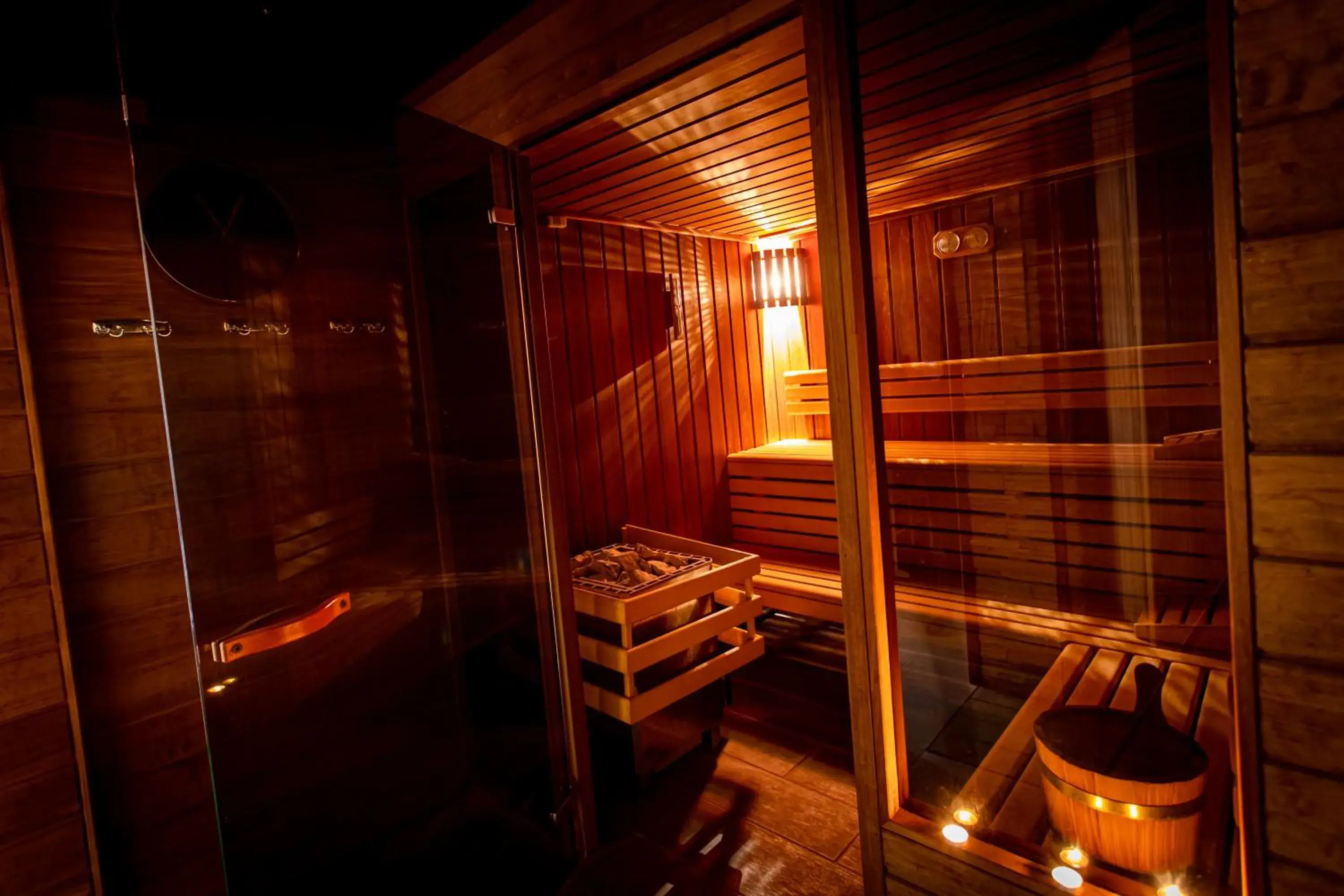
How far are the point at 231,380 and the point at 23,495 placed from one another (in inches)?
23.0

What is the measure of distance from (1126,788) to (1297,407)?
0.91 meters

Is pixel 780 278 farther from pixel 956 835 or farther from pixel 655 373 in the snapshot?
pixel 956 835

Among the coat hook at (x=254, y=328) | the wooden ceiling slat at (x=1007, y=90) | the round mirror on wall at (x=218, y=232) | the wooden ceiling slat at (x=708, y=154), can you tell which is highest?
the wooden ceiling slat at (x=708, y=154)

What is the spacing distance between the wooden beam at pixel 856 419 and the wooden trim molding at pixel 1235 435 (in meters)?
0.65

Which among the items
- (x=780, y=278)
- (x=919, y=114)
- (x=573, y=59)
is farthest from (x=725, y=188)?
→ (x=573, y=59)

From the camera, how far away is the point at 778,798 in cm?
278

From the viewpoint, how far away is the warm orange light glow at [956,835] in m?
1.62

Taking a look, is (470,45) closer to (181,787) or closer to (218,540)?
(218,540)

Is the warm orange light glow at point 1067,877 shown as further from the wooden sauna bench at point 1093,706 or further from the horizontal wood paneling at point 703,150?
the horizontal wood paneling at point 703,150

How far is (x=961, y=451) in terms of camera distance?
3.65 m

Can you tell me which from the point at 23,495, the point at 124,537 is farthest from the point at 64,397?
the point at 124,537

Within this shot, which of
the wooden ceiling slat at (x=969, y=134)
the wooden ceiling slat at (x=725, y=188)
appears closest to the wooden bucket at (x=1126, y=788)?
the wooden ceiling slat at (x=969, y=134)

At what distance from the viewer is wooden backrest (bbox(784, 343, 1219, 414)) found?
276 centimetres

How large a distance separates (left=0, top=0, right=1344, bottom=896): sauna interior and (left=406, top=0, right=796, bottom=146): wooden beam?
13mm
